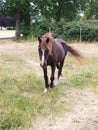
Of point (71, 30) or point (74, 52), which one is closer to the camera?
point (74, 52)

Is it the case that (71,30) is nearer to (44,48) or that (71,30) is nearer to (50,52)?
(50,52)

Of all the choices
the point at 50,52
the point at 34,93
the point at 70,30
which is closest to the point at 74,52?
the point at 50,52

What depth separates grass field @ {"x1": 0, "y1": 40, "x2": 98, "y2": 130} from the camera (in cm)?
601

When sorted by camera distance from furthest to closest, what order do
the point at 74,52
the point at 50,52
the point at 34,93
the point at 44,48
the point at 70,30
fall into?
the point at 70,30 < the point at 74,52 < the point at 34,93 < the point at 50,52 < the point at 44,48

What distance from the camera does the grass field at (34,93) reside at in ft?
19.7

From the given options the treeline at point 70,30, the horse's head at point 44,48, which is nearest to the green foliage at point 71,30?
the treeline at point 70,30

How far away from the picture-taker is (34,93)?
7996mm

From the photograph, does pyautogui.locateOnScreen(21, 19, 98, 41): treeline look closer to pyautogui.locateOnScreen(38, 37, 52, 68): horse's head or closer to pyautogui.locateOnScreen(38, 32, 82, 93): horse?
pyautogui.locateOnScreen(38, 32, 82, 93): horse

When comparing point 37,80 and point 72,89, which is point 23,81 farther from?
point 72,89

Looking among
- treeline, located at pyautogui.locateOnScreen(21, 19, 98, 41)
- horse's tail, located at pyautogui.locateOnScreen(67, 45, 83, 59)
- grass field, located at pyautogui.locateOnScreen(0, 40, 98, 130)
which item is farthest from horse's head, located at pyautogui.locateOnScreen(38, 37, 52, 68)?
treeline, located at pyautogui.locateOnScreen(21, 19, 98, 41)

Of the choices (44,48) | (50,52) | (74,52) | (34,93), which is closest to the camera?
(44,48)

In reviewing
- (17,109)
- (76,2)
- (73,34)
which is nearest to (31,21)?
(76,2)

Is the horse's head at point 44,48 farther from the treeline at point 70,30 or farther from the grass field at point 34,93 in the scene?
the treeline at point 70,30

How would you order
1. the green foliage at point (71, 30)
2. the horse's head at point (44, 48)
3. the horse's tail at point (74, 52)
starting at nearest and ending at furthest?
the horse's head at point (44, 48) < the horse's tail at point (74, 52) < the green foliage at point (71, 30)
